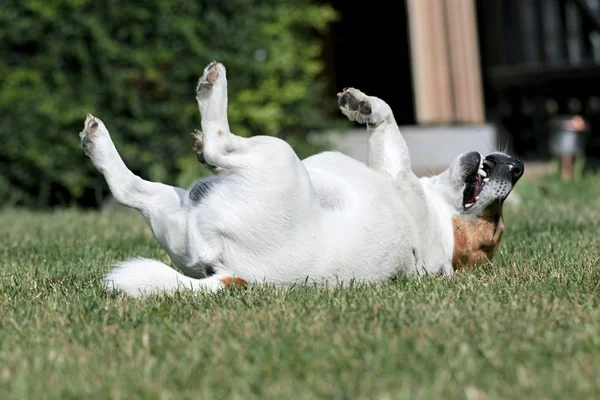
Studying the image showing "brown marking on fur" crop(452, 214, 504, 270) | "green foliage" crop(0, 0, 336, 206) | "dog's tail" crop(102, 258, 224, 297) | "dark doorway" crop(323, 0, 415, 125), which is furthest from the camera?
"dark doorway" crop(323, 0, 415, 125)

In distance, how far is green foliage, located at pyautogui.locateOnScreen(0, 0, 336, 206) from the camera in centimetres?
824

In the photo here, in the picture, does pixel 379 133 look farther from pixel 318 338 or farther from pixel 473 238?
pixel 318 338

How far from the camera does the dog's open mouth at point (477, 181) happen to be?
420 centimetres

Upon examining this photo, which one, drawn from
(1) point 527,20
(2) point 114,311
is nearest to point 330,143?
(1) point 527,20

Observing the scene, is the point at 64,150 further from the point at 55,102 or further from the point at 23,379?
the point at 23,379

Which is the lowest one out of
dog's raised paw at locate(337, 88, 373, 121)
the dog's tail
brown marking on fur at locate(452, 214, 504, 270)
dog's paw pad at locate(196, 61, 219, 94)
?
brown marking on fur at locate(452, 214, 504, 270)

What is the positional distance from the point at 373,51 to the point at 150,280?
964 cm

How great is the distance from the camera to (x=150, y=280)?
355 centimetres

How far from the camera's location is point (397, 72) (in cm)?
1234

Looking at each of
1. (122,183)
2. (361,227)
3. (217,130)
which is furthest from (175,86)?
(361,227)

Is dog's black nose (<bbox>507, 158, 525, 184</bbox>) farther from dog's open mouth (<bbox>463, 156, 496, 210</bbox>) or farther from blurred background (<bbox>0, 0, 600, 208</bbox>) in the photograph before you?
blurred background (<bbox>0, 0, 600, 208</bbox>)

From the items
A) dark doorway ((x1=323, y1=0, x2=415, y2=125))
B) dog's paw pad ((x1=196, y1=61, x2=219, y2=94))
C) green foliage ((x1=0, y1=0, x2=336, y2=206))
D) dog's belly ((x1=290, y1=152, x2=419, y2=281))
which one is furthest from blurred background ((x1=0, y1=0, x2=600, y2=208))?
dog's paw pad ((x1=196, y1=61, x2=219, y2=94))

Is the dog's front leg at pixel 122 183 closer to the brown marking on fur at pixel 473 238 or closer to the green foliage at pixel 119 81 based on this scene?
the brown marking on fur at pixel 473 238

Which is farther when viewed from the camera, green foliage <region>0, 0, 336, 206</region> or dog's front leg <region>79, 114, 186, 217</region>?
green foliage <region>0, 0, 336, 206</region>
